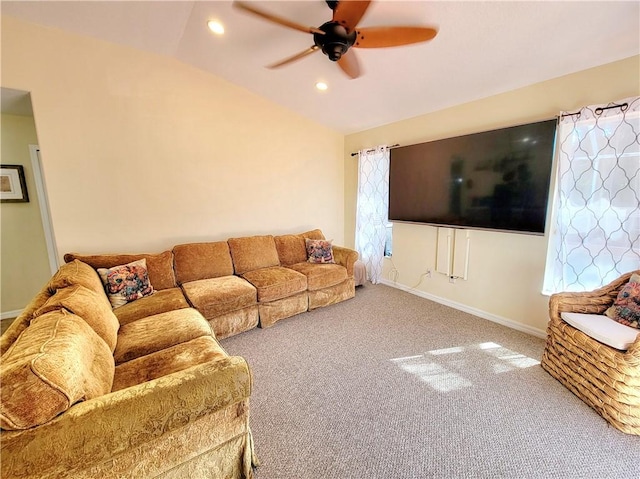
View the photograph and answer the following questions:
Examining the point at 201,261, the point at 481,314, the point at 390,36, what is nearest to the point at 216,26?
the point at 390,36

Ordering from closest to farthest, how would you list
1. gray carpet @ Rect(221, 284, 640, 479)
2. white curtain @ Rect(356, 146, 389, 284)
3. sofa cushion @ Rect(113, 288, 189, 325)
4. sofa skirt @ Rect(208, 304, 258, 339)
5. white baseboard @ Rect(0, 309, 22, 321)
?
gray carpet @ Rect(221, 284, 640, 479) < sofa cushion @ Rect(113, 288, 189, 325) < sofa skirt @ Rect(208, 304, 258, 339) < white baseboard @ Rect(0, 309, 22, 321) < white curtain @ Rect(356, 146, 389, 284)

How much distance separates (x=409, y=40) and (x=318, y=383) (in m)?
2.48

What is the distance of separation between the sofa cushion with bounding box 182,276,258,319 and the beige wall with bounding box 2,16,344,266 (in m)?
0.82

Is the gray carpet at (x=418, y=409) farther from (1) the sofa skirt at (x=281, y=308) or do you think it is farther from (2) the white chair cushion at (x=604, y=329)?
(2) the white chair cushion at (x=604, y=329)

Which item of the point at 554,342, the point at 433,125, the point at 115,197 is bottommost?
the point at 554,342

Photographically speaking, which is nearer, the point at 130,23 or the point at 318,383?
the point at 318,383

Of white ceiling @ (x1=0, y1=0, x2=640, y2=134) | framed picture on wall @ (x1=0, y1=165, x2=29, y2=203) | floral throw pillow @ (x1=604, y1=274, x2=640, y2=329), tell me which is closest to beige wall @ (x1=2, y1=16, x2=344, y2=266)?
white ceiling @ (x1=0, y1=0, x2=640, y2=134)

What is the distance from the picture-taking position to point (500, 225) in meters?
2.72

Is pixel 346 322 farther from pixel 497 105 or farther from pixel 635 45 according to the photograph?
pixel 635 45

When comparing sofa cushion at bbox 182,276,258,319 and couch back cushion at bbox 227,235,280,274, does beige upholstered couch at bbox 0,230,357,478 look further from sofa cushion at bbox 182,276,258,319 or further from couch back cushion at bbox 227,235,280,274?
couch back cushion at bbox 227,235,280,274

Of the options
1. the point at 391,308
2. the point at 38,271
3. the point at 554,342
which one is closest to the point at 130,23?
the point at 38,271

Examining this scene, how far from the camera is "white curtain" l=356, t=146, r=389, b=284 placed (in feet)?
12.8

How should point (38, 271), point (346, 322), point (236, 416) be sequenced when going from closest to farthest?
point (236, 416) → point (346, 322) → point (38, 271)

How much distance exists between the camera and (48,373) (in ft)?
2.95
